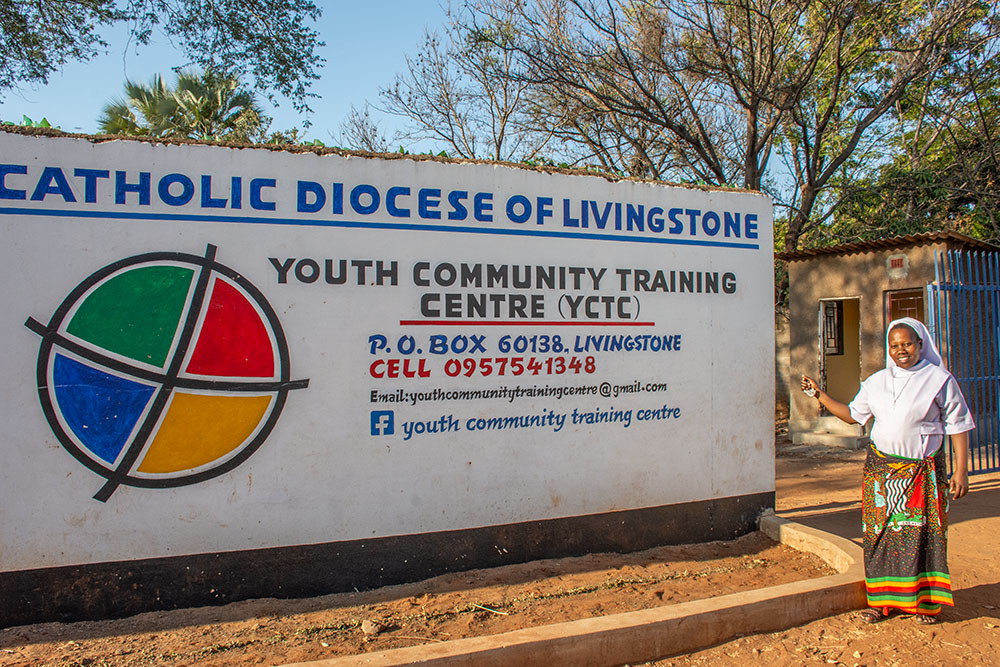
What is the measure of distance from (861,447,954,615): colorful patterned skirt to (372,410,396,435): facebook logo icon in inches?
107

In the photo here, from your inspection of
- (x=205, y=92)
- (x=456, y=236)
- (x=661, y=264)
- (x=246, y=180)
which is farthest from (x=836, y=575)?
(x=205, y=92)

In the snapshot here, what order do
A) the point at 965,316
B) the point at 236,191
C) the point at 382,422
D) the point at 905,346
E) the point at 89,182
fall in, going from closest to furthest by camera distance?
the point at 89,182, the point at 905,346, the point at 236,191, the point at 382,422, the point at 965,316

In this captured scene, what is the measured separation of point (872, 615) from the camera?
3844mm

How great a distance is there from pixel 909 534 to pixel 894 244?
23.0ft

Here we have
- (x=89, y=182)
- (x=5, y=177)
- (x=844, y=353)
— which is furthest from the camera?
(x=844, y=353)

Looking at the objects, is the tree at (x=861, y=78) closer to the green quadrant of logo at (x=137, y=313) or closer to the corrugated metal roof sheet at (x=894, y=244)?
the corrugated metal roof sheet at (x=894, y=244)

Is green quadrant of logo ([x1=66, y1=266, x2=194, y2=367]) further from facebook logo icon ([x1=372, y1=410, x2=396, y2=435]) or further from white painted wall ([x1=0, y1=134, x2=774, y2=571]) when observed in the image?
facebook logo icon ([x1=372, y1=410, x2=396, y2=435])

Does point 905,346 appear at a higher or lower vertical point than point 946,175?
lower

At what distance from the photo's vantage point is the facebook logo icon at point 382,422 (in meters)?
4.01

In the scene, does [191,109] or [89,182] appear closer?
[89,182]

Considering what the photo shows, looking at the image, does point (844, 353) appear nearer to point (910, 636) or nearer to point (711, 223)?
point (711, 223)

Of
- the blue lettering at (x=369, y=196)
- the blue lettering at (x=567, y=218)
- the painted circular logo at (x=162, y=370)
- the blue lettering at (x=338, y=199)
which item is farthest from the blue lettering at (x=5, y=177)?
the blue lettering at (x=567, y=218)

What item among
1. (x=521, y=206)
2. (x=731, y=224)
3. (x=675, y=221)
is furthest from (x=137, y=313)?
(x=731, y=224)

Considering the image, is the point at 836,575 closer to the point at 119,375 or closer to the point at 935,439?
the point at 935,439
